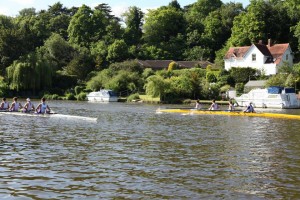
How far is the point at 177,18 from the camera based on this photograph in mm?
118812

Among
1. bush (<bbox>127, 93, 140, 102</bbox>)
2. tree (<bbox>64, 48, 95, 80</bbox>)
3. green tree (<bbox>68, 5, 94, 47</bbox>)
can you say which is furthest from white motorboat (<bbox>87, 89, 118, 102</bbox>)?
green tree (<bbox>68, 5, 94, 47</bbox>)

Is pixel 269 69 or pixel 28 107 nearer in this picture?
pixel 28 107

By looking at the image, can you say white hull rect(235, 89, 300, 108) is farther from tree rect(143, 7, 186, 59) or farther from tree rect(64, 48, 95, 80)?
tree rect(143, 7, 186, 59)

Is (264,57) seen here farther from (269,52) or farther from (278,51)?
(278,51)

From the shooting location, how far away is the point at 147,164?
18.2m

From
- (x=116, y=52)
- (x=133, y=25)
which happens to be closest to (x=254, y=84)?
(x=116, y=52)

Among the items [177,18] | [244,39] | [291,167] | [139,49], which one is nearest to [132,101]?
[244,39]

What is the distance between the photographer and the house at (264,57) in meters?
82.6

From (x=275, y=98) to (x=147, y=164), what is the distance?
4802 cm

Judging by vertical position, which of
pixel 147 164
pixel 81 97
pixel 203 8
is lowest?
pixel 147 164

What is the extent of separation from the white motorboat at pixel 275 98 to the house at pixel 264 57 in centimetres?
1808

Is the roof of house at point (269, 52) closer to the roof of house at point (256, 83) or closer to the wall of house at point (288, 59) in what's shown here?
the wall of house at point (288, 59)

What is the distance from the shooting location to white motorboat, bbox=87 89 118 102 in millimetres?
78756

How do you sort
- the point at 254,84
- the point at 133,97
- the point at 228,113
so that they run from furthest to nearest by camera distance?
the point at 133,97 → the point at 254,84 → the point at 228,113
